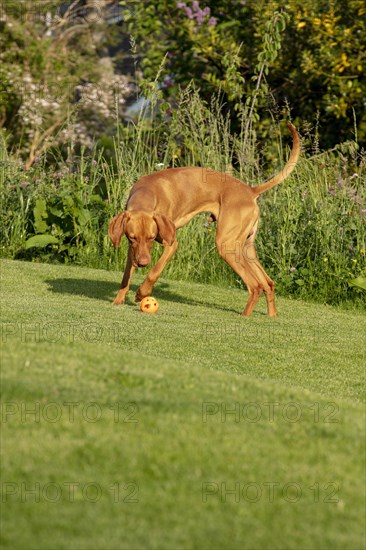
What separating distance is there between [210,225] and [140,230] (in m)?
3.97

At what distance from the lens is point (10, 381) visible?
483 cm

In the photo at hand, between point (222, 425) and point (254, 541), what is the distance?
104cm

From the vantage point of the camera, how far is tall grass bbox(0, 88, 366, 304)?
35.8 feet

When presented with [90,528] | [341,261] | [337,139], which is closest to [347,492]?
[90,528]

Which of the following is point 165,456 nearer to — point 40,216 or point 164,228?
point 164,228

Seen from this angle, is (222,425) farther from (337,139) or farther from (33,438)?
(337,139)

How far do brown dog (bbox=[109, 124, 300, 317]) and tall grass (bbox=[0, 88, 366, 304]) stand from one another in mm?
1734

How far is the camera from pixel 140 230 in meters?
8.12

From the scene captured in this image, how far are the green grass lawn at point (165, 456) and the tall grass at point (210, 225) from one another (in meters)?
4.18
